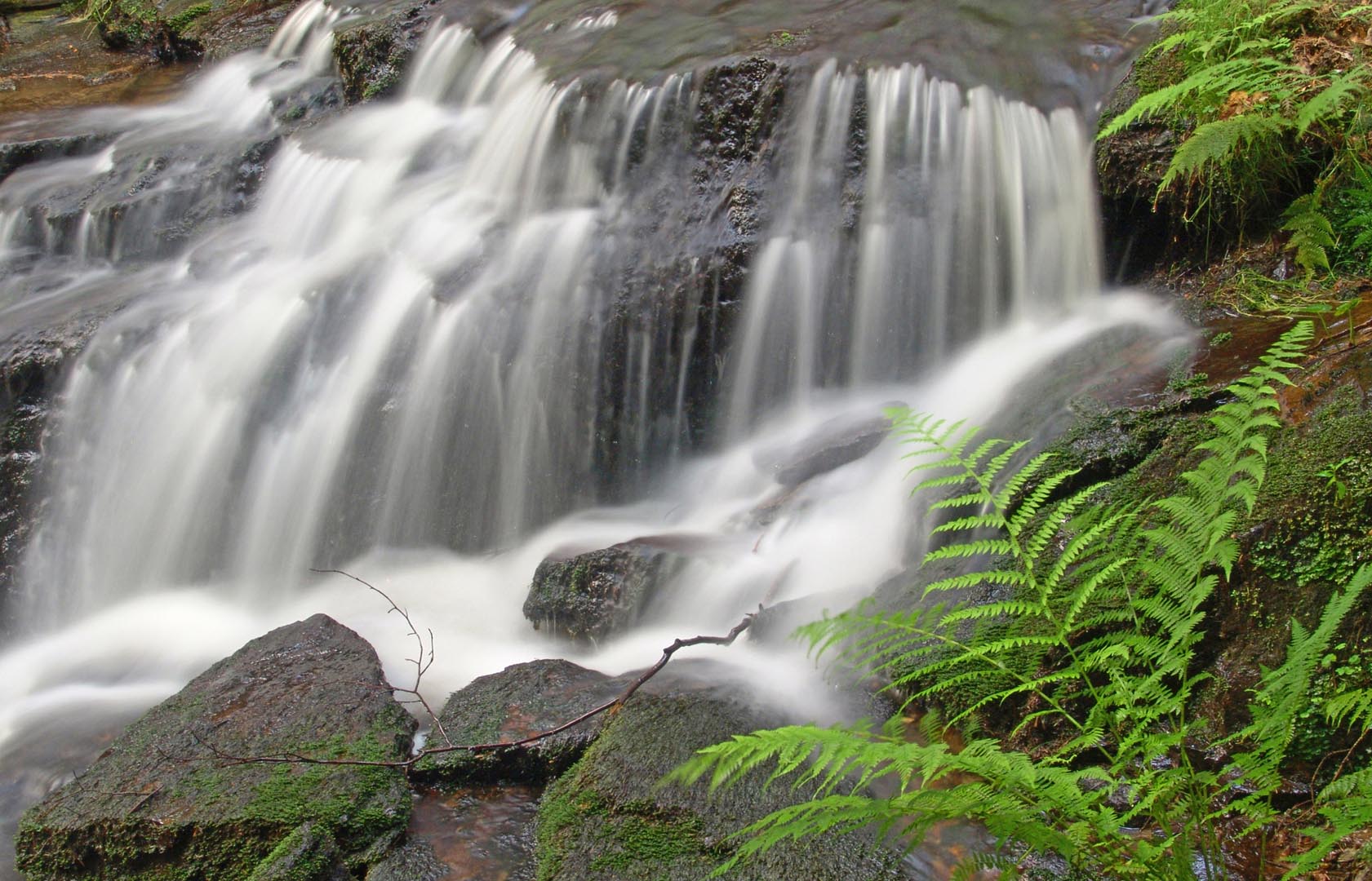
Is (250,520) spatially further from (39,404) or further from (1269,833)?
(1269,833)

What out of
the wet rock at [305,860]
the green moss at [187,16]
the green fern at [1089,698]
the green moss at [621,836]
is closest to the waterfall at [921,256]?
the green fern at [1089,698]

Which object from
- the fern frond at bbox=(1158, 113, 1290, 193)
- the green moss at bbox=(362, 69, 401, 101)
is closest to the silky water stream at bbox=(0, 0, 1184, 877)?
the fern frond at bbox=(1158, 113, 1290, 193)

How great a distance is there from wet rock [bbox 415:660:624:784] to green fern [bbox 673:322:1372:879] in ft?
2.11

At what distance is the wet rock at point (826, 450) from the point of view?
530 centimetres

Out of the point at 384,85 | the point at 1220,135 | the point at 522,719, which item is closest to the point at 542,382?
the point at 522,719

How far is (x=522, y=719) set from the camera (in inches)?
148

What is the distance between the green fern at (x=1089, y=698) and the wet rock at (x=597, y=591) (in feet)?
4.79

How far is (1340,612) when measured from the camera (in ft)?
7.24

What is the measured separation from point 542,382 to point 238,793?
3.18 m

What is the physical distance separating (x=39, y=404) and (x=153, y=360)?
2.39 feet

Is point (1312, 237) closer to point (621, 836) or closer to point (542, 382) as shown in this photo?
point (621, 836)

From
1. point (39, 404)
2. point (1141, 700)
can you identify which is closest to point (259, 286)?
point (39, 404)

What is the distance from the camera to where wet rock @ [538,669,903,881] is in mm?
2719

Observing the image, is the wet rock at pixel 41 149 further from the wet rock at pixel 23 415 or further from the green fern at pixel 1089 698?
the green fern at pixel 1089 698
